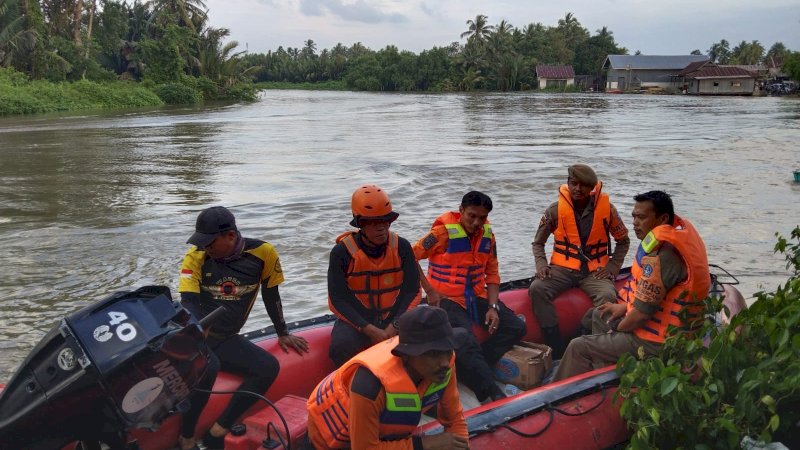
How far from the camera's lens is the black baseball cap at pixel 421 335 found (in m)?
2.11

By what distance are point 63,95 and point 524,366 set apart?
3367 centimetres

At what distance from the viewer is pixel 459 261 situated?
3.90 meters

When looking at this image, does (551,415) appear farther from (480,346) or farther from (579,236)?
(579,236)

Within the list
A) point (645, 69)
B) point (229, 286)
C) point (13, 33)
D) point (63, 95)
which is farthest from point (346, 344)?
point (645, 69)

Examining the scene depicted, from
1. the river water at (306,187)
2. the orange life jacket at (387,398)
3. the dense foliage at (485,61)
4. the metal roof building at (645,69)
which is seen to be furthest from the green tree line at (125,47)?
the orange life jacket at (387,398)

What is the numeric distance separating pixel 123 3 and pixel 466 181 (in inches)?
1623

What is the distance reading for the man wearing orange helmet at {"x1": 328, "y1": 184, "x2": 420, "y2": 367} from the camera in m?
3.29

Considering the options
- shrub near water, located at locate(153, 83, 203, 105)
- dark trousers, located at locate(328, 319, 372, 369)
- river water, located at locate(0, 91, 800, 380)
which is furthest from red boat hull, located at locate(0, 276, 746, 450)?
shrub near water, located at locate(153, 83, 203, 105)

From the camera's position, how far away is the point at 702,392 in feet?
7.13

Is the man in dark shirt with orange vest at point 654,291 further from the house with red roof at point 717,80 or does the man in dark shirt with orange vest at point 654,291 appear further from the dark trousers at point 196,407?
the house with red roof at point 717,80

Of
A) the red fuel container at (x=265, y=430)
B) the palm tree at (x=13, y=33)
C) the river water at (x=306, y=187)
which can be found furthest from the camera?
the palm tree at (x=13, y=33)

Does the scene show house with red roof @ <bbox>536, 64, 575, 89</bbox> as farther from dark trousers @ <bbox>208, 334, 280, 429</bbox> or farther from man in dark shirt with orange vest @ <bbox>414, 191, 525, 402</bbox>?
dark trousers @ <bbox>208, 334, 280, 429</bbox>

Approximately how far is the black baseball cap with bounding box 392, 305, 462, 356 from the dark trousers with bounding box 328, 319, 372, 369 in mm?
1240

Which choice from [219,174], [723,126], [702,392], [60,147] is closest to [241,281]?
[702,392]
